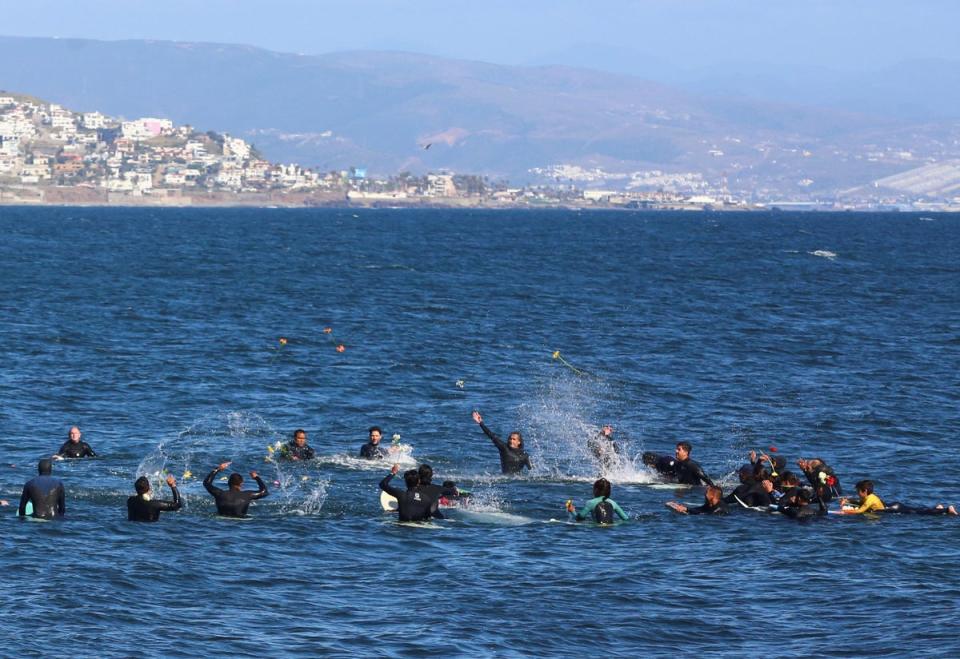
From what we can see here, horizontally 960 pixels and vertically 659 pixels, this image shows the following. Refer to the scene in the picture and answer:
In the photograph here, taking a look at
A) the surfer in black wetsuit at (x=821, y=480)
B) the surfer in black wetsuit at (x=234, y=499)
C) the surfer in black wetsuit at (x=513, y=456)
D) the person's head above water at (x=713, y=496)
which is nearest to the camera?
the surfer in black wetsuit at (x=234, y=499)

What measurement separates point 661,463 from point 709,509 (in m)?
4.50

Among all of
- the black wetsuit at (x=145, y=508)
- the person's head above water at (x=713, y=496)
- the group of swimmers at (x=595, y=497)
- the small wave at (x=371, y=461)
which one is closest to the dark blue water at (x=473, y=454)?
the small wave at (x=371, y=461)

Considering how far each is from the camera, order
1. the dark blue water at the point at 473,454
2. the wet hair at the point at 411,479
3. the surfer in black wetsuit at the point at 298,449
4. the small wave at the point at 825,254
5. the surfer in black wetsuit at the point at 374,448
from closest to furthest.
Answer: the dark blue water at the point at 473,454
the wet hair at the point at 411,479
the surfer in black wetsuit at the point at 298,449
the surfer in black wetsuit at the point at 374,448
the small wave at the point at 825,254

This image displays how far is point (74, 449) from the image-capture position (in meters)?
33.3

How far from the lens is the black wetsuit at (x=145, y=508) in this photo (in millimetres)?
26656

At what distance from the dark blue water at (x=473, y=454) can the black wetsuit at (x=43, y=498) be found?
463mm

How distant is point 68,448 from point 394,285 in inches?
2321

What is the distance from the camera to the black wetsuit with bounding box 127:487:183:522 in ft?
87.5

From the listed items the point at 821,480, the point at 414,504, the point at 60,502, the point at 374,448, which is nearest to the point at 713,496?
the point at 821,480

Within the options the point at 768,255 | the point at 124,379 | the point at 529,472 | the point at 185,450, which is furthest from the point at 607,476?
Result: the point at 768,255

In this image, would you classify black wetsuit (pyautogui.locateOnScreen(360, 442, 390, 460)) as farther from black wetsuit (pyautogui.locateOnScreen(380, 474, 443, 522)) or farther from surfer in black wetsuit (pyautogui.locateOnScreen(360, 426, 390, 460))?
black wetsuit (pyautogui.locateOnScreen(380, 474, 443, 522))

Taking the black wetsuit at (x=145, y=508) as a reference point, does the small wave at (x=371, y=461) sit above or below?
below

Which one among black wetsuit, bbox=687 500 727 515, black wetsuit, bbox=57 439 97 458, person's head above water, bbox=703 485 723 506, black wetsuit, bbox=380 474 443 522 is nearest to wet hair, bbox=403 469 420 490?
black wetsuit, bbox=380 474 443 522

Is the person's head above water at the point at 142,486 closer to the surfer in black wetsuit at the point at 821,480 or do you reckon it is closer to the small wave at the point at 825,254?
the surfer in black wetsuit at the point at 821,480
